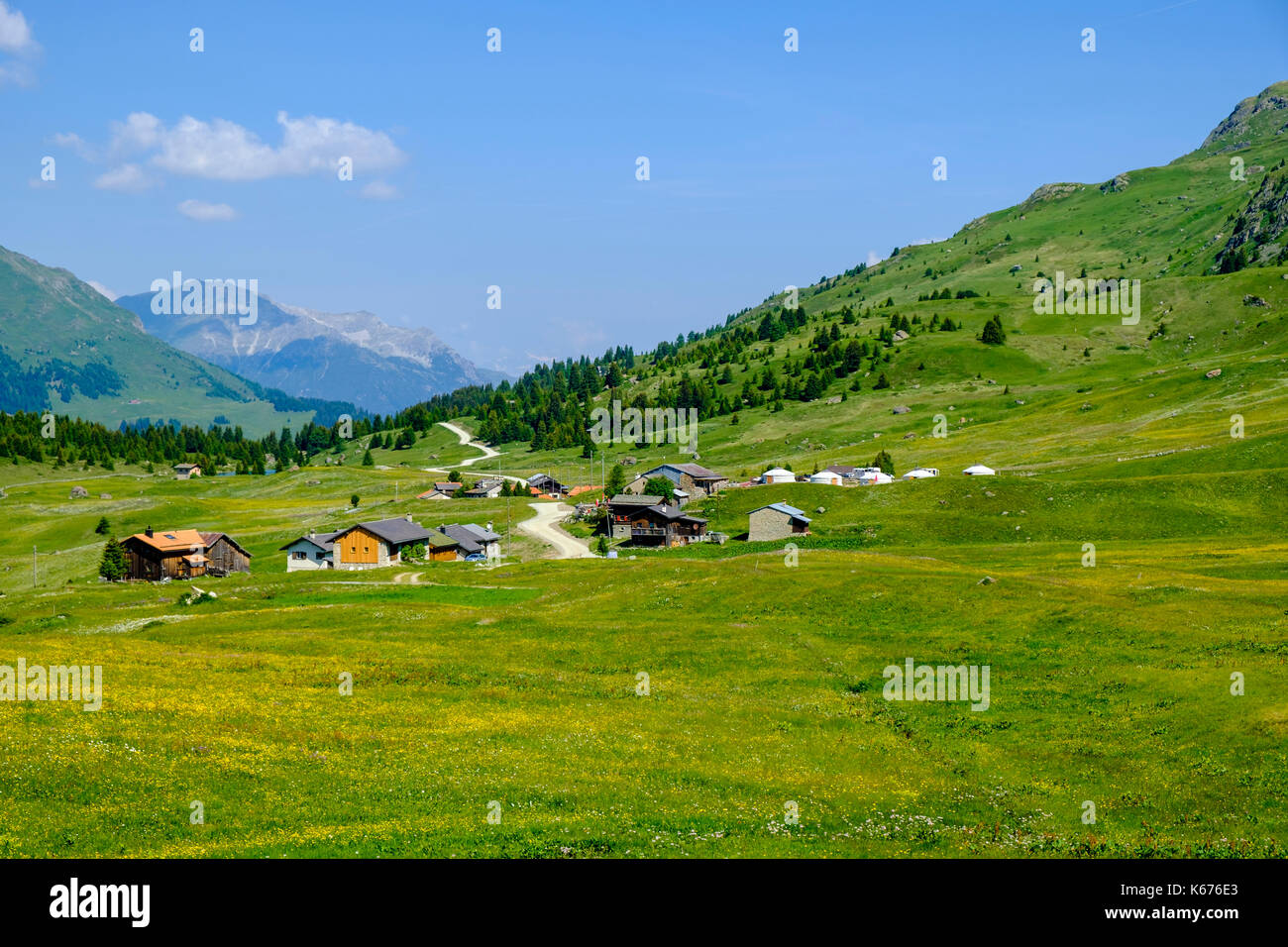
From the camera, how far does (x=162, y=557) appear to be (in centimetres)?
12825

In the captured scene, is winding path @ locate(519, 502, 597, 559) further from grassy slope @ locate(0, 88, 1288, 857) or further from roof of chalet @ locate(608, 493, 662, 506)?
grassy slope @ locate(0, 88, 1288, 857)

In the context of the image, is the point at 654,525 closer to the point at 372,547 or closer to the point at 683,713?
the point at 372,547

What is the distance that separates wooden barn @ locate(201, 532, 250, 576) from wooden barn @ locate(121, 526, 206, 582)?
966 mm

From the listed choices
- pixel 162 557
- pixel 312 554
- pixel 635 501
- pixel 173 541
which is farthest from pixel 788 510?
pixel 162 557

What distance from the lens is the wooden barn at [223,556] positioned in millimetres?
132375

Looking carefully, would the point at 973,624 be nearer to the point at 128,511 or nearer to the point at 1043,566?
the point at 1043,566

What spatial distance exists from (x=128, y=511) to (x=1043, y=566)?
175 metres

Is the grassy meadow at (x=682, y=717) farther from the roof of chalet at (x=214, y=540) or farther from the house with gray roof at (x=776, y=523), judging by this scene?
the roof of chalet at (x=214, y=540)

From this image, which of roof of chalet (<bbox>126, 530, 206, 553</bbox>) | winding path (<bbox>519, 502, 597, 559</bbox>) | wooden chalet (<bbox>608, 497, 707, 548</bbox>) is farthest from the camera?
wooden chalet (<bbox>608, 497, 707, 548</bbox>)

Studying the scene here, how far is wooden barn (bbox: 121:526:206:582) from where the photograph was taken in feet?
421

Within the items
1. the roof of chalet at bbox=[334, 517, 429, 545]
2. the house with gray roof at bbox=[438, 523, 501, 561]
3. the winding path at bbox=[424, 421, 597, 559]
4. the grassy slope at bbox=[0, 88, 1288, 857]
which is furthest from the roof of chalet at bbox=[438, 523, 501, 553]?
the grassy slope at bbox=[0, 88, 1288, 857]

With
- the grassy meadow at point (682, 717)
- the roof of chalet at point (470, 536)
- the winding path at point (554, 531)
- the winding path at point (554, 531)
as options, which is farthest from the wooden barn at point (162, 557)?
the winding path at point (554, 531)

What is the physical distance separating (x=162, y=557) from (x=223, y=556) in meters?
8.21
